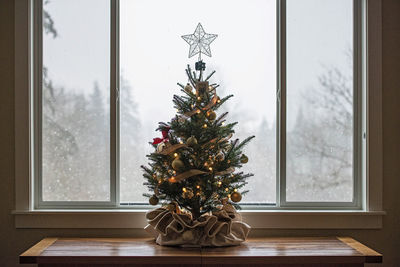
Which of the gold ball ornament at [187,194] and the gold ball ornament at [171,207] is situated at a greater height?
the gold ball ornament at [187,194]

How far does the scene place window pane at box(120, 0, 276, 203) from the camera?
3.07 meters

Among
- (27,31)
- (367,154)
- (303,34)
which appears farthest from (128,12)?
(367,154)

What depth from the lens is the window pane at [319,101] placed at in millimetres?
3080

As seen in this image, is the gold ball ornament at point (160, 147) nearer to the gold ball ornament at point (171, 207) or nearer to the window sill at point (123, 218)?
the gold ball ornament at point (171, 207)

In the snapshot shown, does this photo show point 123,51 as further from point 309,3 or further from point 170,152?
point 309,3

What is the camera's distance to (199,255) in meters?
2.47

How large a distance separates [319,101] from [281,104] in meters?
0.27

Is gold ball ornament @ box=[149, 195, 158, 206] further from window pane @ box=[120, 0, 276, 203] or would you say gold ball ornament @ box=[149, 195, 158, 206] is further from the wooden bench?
window pane @ box=[120, 0, 276, 203]

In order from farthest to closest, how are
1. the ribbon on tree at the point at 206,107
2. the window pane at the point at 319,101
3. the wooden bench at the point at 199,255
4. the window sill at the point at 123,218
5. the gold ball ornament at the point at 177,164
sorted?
1. the window pane at the point at 319,101
2. the window sill at the point at 123,218
3. the ribbon on tree at the point at 206,107
4. the gold ball ornament at the point at 177,164
5. the wooden bench at the point at 199,255

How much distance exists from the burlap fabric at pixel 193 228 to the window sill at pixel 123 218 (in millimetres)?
270

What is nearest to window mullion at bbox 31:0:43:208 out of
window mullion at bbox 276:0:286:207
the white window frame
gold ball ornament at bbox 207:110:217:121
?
the white window frame

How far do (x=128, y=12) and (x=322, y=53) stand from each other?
1.36 m

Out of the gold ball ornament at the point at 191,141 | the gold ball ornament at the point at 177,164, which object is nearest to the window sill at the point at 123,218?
the gold ball ornament at the point at 177,164

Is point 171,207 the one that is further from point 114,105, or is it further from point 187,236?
point 114,105
